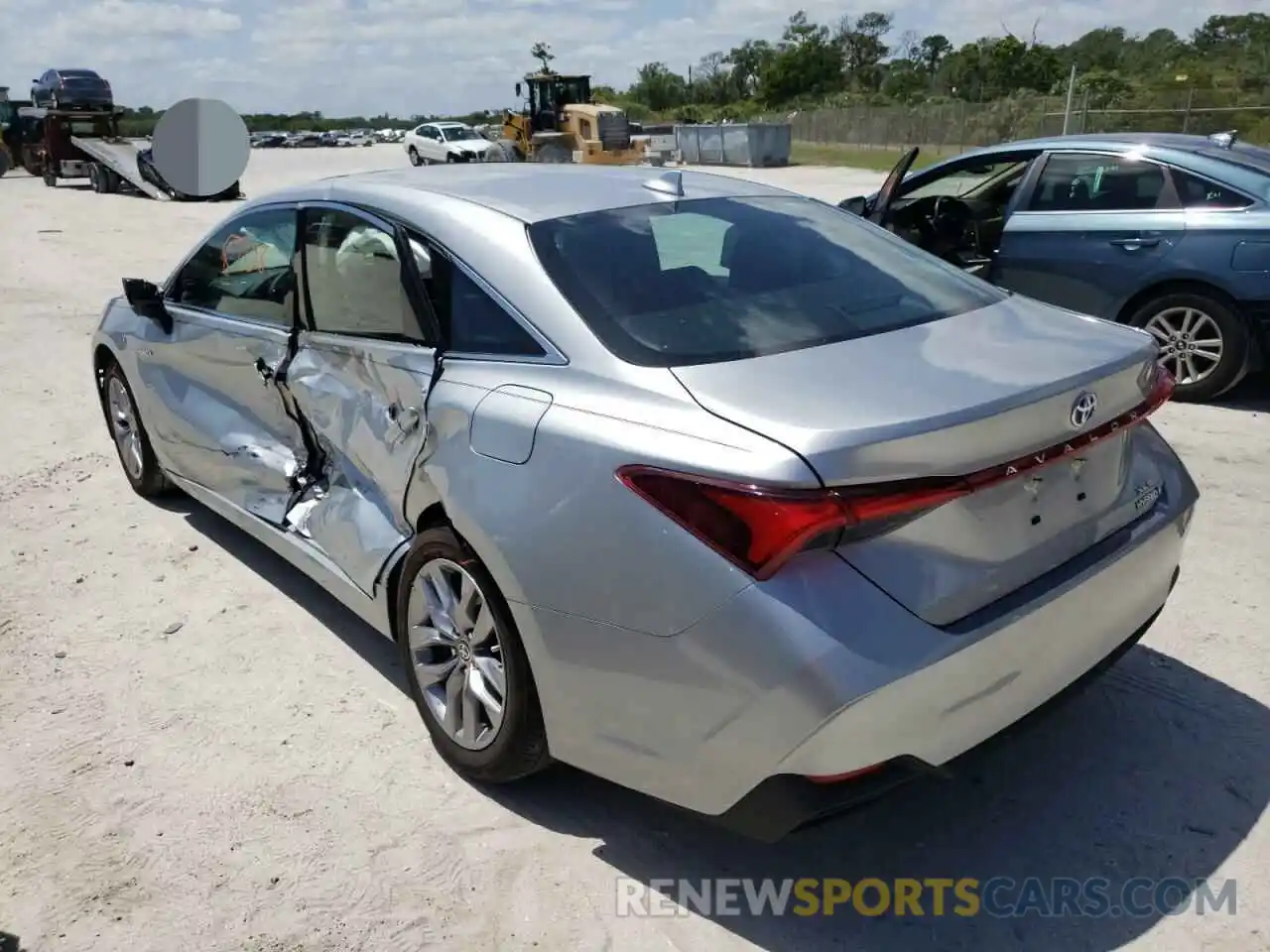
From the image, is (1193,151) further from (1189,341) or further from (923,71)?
(923,71)

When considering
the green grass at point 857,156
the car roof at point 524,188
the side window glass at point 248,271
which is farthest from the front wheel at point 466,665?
the green grass at point 857,156

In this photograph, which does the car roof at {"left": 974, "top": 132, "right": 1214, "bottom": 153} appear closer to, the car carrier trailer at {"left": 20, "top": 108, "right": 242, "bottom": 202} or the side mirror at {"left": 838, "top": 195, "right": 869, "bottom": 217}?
the side mirror at {"left": 838, "top": 195, "right": 869, "bottom": 217}

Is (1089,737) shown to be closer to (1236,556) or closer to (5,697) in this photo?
(1236,556)

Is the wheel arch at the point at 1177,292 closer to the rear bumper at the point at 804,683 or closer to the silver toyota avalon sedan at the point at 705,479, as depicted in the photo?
the silver toyota avalon sedan at the point at 705,479

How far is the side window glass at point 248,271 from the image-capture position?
3.84 meters

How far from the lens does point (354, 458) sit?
11.2ft

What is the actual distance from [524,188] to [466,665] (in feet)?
4.87

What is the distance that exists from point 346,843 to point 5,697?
1.58 metres

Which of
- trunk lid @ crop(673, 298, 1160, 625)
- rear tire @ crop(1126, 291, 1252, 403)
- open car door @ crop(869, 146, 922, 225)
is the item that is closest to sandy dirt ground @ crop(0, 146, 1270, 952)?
trunk lid @ crop(673, 298, 1160, 625)

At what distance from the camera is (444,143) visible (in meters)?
37.6

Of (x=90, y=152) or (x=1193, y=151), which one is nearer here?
(x=1193, y=151)

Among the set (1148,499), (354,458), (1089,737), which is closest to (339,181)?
(354,458)

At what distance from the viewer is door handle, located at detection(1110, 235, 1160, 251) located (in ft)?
20.4
